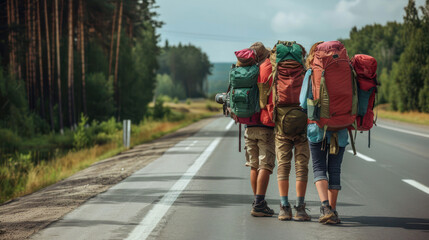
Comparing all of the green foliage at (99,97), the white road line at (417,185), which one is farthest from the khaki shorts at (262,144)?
the green foliage at (99,97)

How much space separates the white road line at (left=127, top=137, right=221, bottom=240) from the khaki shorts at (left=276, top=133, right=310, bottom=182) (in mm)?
1511

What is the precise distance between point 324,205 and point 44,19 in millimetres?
33805

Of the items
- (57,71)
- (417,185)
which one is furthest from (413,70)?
(417,185)

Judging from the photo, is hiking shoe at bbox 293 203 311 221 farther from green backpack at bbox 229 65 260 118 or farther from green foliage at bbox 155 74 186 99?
green foliage at bbox 155 74 186 99

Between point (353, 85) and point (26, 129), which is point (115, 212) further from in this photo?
point (26, 129)

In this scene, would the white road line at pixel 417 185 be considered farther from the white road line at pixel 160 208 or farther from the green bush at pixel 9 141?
the green bush at pixel 9 141

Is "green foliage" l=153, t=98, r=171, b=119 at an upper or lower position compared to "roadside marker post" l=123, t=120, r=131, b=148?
lower

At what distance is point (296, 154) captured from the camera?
6027mm

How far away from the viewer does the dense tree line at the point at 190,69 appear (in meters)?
192

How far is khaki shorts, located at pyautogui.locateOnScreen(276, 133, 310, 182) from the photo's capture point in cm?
598

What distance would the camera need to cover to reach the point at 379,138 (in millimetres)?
18688

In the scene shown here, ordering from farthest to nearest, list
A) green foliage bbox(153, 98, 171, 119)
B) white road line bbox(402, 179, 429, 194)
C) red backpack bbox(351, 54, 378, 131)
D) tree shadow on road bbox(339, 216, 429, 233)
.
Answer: green foliage bbox(153, 98, 171, 119), white road line bbox(402, 179, 429, 194), tree shadow on road bbox(339, 216, 429, 233), red backpack bbox(351, 54, 378, 131)

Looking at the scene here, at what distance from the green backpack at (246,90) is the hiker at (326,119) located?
0.64m

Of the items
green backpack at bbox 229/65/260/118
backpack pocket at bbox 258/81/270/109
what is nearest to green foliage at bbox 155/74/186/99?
green backpack at bbox 229/65/260/118
